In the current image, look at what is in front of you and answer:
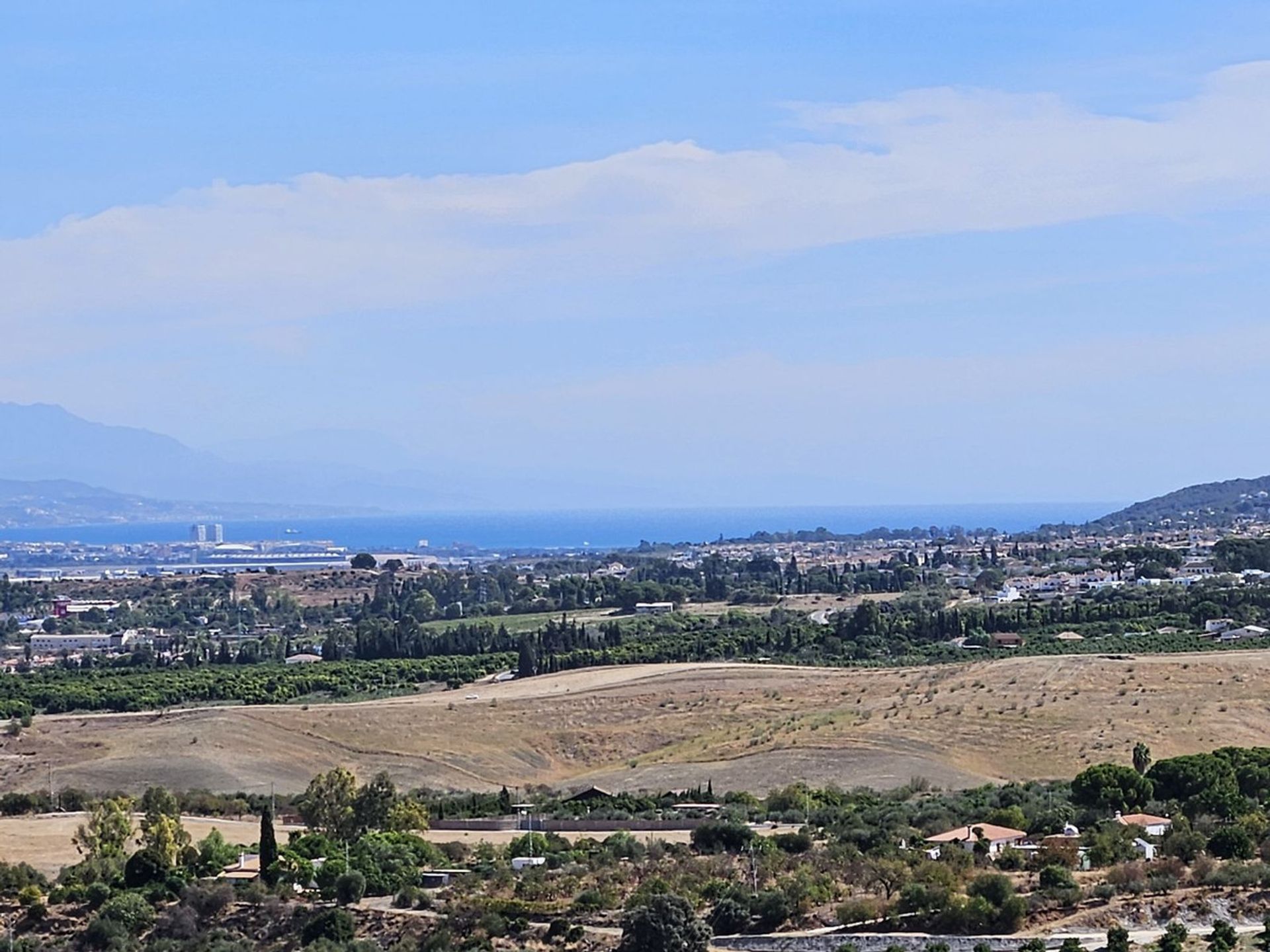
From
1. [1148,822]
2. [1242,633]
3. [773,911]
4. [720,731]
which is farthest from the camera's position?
[1242,633]

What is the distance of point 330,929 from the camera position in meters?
35.7


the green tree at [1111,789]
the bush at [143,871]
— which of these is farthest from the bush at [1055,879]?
the bush at [143,871]

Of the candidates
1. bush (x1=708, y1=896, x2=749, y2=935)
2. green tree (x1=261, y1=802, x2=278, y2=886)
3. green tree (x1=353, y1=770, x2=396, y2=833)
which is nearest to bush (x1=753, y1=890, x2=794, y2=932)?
bush (x1=708, y1=896, x2=749, y2=935)

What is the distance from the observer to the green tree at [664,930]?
32.3 m

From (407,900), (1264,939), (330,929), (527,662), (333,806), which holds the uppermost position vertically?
(527,662)

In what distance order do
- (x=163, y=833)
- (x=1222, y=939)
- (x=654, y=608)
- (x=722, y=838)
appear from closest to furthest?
1. (x=1222, y=939)
2. (x=163, y=833)
3. (x=722, y=838)
4. (x=654, y=608)

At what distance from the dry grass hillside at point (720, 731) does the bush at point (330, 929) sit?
68.2 ft

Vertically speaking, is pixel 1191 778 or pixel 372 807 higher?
pixel 1191 778

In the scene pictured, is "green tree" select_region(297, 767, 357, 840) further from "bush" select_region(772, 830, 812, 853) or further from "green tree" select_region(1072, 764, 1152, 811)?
"green tree" select_region(1072, 764, 1152, 811)

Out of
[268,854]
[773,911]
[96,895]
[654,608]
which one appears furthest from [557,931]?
[654,608]

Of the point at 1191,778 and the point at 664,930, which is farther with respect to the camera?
the point at 1191,778

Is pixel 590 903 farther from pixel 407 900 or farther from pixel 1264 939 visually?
pixel 1264 939

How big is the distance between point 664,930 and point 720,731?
1370 inches

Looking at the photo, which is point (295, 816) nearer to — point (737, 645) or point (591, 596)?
point (737, 645)
